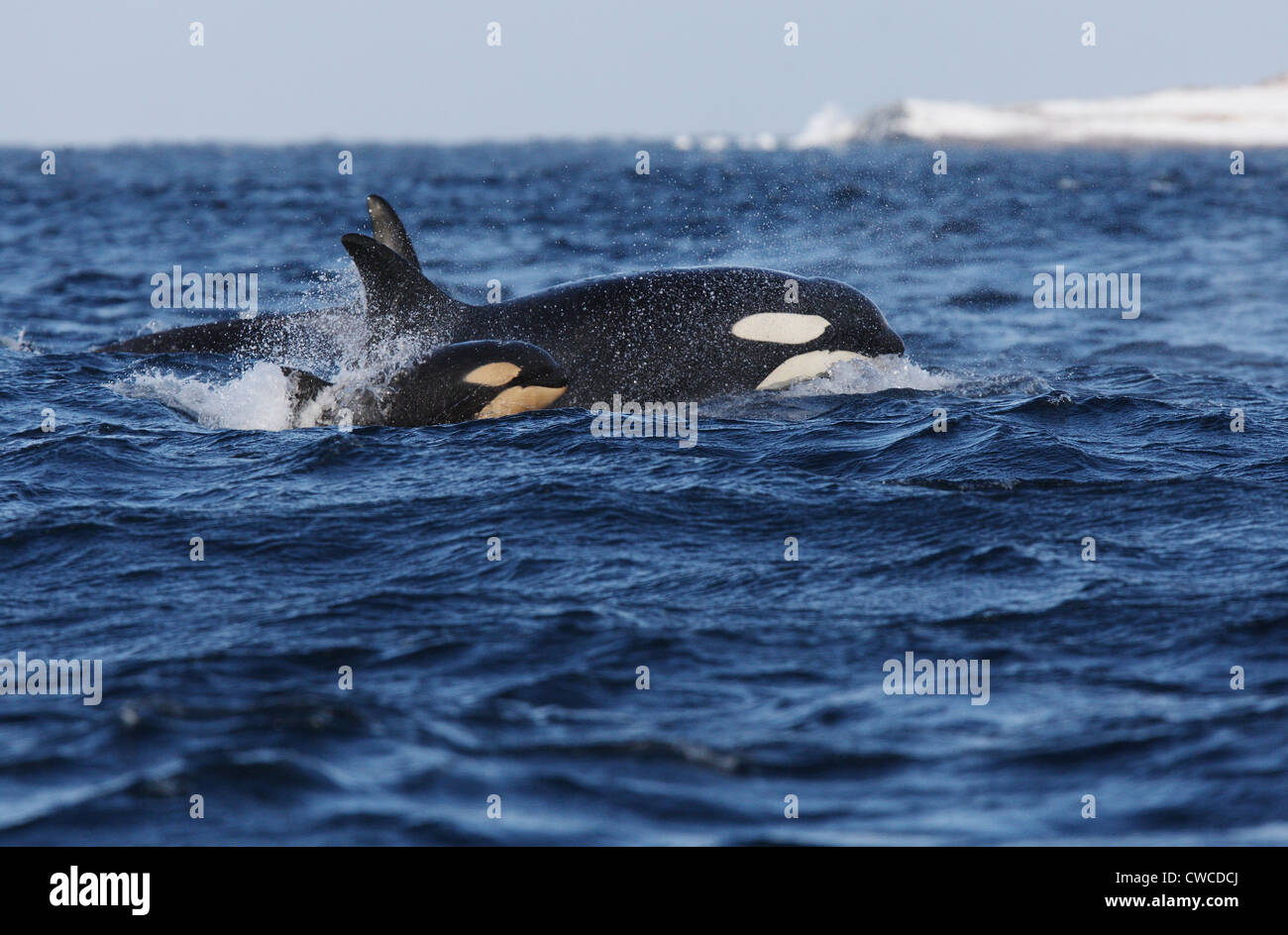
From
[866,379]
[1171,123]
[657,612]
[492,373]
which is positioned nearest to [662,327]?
[492,373]

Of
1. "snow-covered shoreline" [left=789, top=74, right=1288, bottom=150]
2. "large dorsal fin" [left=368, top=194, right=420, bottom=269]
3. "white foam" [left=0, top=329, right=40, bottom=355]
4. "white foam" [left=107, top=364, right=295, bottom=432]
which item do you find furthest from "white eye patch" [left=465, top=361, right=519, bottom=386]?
"snow-covered shoreline" [left=789, top=74, right=1288, bottom=150]

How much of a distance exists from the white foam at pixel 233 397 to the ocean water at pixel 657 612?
0.17 feet

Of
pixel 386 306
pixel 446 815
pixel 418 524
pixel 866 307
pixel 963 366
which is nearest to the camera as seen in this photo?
pixel 446 815

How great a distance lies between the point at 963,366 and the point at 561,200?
122ft

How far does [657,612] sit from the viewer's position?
696 cm

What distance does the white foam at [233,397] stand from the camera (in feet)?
37.9

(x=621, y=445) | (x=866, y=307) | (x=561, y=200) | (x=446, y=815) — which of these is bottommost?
(x=446, y=815)

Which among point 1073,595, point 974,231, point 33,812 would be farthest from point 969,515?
point 974,231

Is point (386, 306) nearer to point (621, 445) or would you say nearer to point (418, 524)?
point (621, 445)

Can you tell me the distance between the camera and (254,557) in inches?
312

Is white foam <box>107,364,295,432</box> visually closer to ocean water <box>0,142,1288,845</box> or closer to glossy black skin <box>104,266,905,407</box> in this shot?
ocean water <box>0,142,1288,845</box>

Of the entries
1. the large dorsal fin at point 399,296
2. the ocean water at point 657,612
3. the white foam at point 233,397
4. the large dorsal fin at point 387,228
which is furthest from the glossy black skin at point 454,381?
the large dorsal fin at point 387,228

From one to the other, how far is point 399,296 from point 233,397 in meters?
1.64

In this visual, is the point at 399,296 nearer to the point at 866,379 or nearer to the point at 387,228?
the point at 387,228
